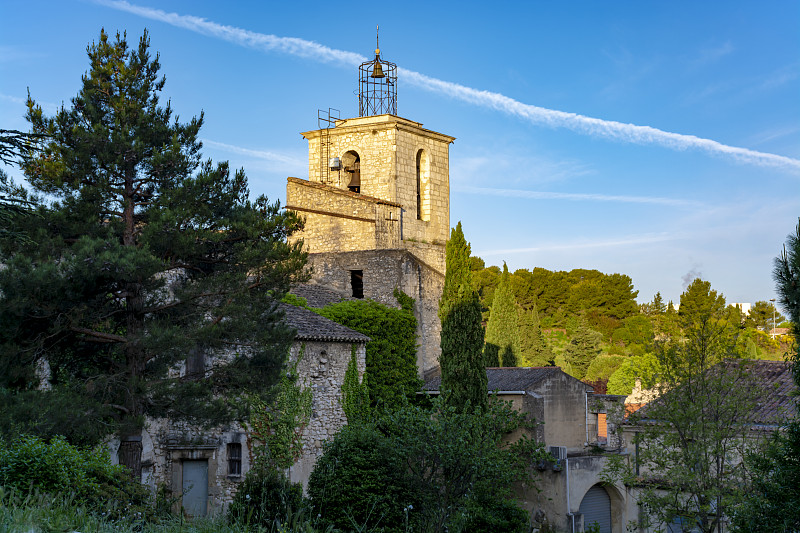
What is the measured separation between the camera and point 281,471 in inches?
706

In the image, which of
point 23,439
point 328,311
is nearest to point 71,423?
point 23,439

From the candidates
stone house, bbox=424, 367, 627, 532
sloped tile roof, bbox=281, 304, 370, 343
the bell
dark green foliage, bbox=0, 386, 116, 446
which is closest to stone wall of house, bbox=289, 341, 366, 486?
sloped tile roof, bbox=281, 304, 370, 343

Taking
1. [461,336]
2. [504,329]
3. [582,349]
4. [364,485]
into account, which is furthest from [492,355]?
[582,349]

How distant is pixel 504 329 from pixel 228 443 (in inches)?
796

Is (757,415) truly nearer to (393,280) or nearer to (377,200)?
(393,280)

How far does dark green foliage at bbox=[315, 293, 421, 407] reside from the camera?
70.3 ft

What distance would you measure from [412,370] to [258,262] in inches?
361

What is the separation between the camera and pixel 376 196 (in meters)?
33.8

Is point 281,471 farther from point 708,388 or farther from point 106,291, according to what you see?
point 708,388

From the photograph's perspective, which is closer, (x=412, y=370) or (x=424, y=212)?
(x=412, y=370)

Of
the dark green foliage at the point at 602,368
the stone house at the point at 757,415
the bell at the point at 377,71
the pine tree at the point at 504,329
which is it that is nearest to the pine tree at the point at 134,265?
the stone house at the point at 757,415

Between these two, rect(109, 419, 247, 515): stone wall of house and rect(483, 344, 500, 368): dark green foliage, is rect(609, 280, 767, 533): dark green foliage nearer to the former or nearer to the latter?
rect(109, 419, 247, 515): stone wall of house

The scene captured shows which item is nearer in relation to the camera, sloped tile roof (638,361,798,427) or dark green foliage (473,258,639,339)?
sloped tile roof (638,361,798,427)

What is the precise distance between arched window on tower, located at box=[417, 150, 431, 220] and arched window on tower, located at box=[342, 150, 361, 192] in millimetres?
2930
